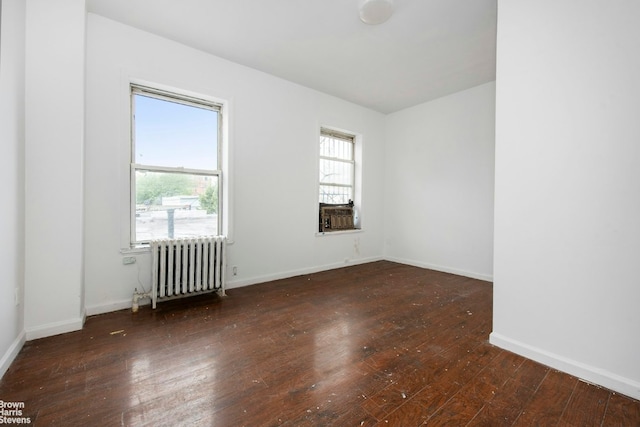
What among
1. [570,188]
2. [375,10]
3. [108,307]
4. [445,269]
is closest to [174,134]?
[108,307]

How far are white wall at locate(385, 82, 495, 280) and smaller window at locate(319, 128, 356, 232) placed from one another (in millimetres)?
928

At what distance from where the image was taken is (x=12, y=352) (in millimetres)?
1932

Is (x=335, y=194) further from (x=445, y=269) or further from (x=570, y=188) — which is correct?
(x=570, y=188)

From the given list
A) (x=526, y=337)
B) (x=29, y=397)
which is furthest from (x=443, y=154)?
(x=29, y=397)

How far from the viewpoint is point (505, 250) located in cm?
222

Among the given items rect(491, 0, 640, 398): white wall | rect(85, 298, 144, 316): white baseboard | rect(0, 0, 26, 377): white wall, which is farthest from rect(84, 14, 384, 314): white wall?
rect(491, 0, 640, 398): white wall

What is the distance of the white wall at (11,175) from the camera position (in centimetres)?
182

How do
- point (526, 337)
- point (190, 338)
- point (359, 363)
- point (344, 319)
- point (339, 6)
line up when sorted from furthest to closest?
point (344, 319)
point (339, 6)
point (190, 338)
point (526, 337)
point (359, 363)

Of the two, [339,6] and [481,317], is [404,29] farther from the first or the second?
[481,317]

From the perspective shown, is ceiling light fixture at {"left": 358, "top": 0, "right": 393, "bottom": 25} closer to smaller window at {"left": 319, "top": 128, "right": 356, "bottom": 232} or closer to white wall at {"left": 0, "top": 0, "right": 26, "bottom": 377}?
smaller window at {"left": 319, "top": 128, "right": 356, "bottom": 232}

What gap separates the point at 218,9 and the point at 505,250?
3535mm

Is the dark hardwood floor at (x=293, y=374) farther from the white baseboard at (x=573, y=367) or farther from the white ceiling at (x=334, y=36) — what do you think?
the white ceiling at (x=334, y=36)

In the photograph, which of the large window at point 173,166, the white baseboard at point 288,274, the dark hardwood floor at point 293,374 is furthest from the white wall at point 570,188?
the large window at point 173,166

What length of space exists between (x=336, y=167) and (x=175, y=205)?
296 cm
